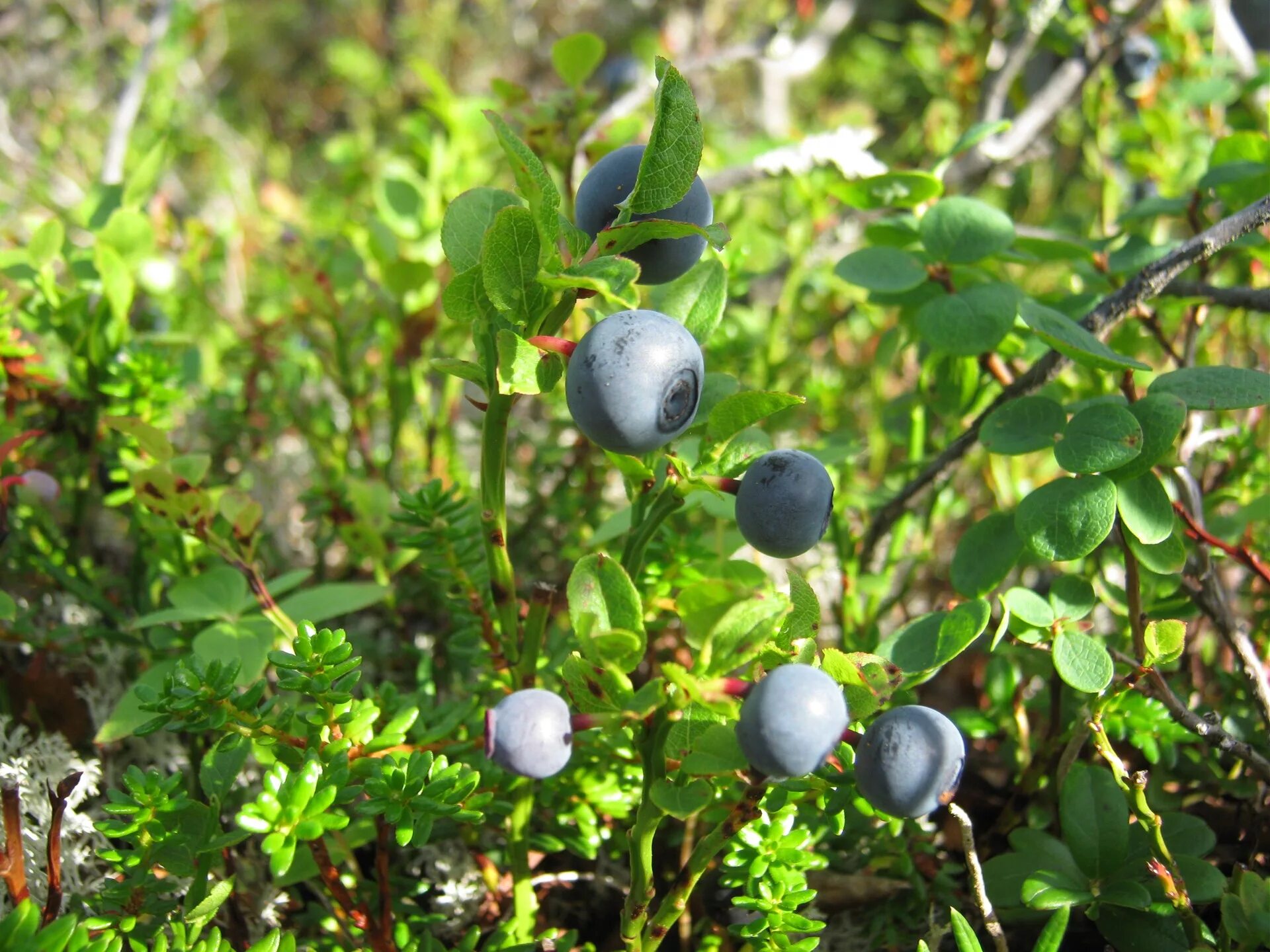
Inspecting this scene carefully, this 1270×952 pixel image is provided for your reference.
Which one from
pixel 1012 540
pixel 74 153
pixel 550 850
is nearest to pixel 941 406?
pixel 1012 540

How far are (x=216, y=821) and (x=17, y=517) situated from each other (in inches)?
27.3

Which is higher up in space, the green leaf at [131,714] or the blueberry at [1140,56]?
the blueberry at [1140,56]

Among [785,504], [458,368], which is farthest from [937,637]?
[458,368]

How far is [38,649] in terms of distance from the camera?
1.12m

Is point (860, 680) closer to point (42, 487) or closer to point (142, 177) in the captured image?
point (42, 487)

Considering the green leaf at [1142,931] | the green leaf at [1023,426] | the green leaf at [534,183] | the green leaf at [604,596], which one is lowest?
the green leaf at [1142,931]

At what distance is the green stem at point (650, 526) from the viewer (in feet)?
2.28

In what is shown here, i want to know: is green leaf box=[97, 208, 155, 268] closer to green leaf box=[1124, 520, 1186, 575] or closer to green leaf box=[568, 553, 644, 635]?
green leaf box=[568, 553, 644, 635]

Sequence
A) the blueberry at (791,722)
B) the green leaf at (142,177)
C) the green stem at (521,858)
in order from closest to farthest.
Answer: the blueberry at (791,722)
the green stem at (521,858)
the green leaf at (142,177)

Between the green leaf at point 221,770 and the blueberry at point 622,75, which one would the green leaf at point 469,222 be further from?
the blueberry at point 622,75

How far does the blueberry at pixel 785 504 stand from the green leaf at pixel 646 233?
152 mm

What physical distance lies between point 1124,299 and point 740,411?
49 cm

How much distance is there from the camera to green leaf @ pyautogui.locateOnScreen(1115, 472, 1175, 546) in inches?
32.5

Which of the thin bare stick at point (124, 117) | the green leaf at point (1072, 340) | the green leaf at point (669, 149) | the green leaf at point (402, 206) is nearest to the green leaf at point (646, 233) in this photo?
the green leaf at point (669, 149)
